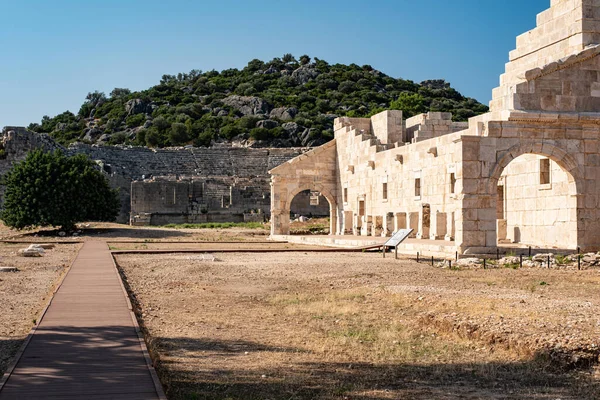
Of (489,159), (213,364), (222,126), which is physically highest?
(222,126)

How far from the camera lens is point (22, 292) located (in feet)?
37.6

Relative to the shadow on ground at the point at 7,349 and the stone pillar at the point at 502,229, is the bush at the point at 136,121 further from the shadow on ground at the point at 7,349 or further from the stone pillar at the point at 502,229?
the shadow on ground at the point at 7,349

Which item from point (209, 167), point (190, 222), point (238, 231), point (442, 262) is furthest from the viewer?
point (209, 167)

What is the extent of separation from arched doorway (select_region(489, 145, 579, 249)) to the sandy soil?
1040 centimetres

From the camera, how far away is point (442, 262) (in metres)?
16.1

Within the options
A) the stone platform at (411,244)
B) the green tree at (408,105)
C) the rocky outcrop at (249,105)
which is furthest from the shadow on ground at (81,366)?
the rocky outcrop at (249,105)

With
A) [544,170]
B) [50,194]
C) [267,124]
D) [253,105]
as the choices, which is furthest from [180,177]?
[253,105]

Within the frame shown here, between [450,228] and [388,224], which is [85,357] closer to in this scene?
[450,228]

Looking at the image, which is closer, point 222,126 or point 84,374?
point 84,374

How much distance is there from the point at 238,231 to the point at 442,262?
61.2ft

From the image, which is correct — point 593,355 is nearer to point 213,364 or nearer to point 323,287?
point 213,364

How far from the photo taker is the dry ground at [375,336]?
596 centimetres

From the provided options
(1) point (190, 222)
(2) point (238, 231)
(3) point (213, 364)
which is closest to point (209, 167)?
(1) point (190, 222)

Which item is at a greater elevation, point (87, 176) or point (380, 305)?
point (87, 176)
